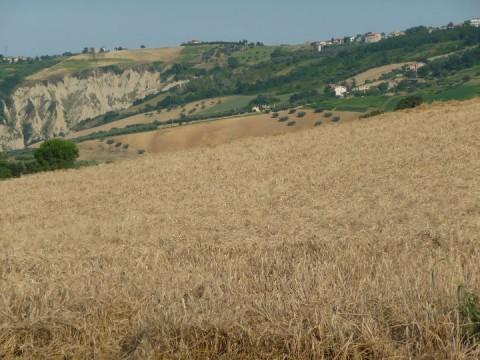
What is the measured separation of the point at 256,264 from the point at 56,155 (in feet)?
142

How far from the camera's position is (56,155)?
156 feet

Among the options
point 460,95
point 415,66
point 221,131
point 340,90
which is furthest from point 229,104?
point 460,95

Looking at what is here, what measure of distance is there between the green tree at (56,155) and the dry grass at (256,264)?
22.3m

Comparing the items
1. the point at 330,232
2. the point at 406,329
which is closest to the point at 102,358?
the point at 406,329

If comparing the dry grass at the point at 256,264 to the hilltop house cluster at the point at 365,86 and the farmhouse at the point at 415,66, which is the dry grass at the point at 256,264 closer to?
the hilltop house cluster at the point at 365,86

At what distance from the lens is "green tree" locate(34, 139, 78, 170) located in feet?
155

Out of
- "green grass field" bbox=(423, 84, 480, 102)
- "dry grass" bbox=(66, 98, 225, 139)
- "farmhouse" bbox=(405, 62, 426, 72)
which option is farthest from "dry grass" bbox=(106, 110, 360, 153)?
"farmhouse" bbox=(405, 62, 426, 72)

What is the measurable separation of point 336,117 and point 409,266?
71.0 metres

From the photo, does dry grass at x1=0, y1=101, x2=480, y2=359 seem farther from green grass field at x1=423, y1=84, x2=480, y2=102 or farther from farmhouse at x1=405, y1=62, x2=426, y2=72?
farmhouse at x1=405, y1=62, x2=426, y2=72

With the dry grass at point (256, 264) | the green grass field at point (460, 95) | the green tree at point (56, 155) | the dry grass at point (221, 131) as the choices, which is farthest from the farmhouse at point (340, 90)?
the dry grass at point (256, 264)

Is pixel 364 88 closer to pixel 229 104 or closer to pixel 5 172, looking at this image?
pixel 229 104

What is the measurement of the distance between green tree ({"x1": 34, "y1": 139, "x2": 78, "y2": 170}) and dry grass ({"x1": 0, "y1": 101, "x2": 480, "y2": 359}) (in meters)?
22.3

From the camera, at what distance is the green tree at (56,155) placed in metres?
47.2

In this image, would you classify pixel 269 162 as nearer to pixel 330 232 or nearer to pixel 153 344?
pixel 330 232
